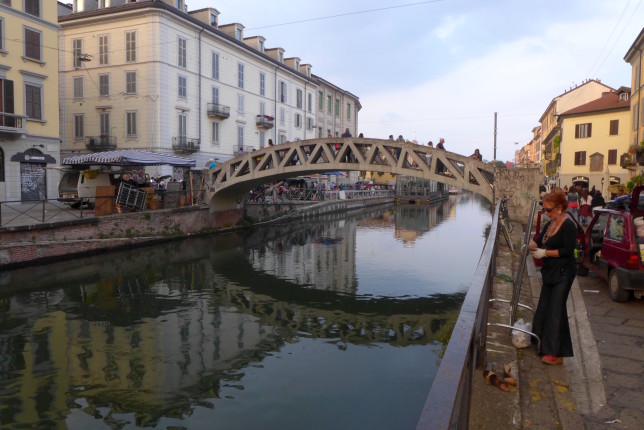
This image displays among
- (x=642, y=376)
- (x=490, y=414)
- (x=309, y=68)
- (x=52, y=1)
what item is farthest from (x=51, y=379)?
(x=309, y=68)

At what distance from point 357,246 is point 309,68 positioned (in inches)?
1213

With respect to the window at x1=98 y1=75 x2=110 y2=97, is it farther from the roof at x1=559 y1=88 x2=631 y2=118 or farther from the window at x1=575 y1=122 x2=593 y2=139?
the window at x1=575 y1=122 x2=593 y2=139

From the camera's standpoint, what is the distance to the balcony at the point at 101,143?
29906 millimetres

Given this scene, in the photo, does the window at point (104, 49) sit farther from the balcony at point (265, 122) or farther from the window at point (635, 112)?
the window at point (635, 112)

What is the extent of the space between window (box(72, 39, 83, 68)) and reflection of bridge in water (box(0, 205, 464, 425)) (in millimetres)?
18788

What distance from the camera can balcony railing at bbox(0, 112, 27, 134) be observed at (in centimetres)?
2111

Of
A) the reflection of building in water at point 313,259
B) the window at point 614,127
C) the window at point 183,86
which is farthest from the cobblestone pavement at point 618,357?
the window at point 614,127

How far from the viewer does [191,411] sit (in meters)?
6.77

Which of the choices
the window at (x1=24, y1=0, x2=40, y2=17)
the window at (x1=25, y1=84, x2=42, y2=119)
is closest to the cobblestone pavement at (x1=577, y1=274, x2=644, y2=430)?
the window at (x1=25, y1=84, x2=42, y2=119)

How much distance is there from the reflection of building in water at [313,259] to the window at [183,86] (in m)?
11.8

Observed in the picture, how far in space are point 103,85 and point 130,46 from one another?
3122 millimetres

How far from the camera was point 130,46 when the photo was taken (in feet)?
97.3

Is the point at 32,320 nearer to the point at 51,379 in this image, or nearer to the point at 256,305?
the point at 51,379

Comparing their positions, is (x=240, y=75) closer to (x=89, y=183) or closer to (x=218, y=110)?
(x=218, y=110)
